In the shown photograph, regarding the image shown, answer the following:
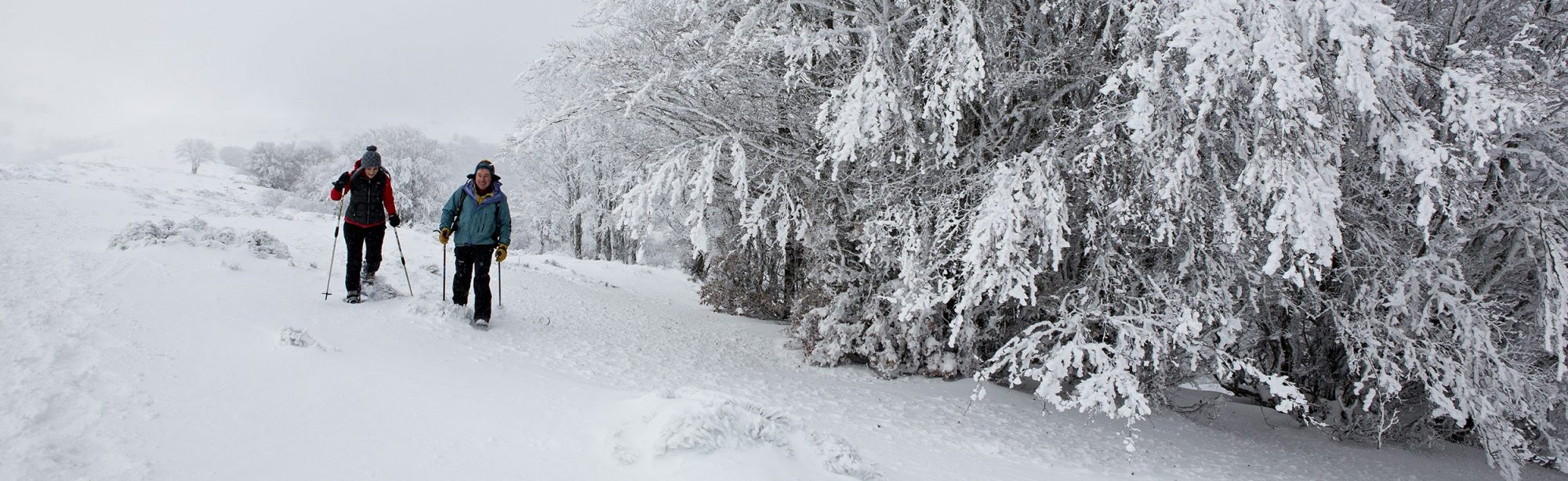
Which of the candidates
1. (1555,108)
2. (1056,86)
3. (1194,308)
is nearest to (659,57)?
(1056,86)

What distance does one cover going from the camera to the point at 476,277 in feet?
19.7

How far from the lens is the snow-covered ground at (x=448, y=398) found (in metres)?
2.49

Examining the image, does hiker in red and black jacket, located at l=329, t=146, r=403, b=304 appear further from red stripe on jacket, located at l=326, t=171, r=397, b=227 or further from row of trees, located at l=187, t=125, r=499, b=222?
row of trees, located at l=187, t=125, r=499, b=222

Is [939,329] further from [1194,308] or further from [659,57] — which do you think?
[659,57]

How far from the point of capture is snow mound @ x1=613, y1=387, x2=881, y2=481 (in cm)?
265

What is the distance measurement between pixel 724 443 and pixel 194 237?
714 cm

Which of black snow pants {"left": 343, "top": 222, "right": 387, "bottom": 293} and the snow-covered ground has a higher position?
black snow pants {"left": 343, "top": 222, "right": 387, "bottom": 293}

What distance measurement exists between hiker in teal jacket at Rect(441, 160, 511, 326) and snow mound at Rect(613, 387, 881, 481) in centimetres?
327

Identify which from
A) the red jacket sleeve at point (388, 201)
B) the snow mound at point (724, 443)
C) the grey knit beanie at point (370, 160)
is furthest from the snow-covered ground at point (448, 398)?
the grey knit beanie at point (370, 160)

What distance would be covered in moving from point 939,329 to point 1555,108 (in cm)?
474

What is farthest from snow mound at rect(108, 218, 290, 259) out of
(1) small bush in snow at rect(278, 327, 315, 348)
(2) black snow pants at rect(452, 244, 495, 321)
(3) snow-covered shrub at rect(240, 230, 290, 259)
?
(1) small bush in snow at rect(278, 327, 315, 348)

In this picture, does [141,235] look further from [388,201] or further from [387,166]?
[387,166]

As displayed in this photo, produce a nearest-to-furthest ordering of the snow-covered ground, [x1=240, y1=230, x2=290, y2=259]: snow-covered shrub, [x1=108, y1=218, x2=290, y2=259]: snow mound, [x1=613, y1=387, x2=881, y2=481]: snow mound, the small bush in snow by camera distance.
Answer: the snow-covered ground → [x1=613, y1=387, x2=881, y2=481]: snow mound → the small bush in snow → [x1=108, y1=218, x2=290, y2=259]: snow mound → [x1=240, y1=230, x2=290, y2=259]: snow-covered shrub

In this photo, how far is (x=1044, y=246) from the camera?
466 centimetres
